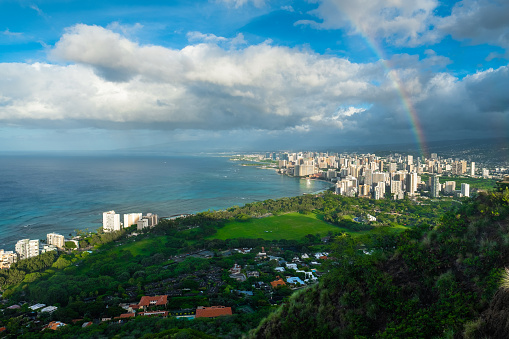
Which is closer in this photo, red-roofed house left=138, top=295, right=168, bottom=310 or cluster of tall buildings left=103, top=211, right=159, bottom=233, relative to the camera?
red-roofed house left=138, top=295, right=168, bottom=310

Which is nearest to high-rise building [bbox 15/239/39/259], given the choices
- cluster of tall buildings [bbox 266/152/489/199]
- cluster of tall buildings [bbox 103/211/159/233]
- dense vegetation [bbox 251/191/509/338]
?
cluster of tall buildings [bbox 103/211/159/233]

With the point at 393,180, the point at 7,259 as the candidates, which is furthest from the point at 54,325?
the point at 393,180

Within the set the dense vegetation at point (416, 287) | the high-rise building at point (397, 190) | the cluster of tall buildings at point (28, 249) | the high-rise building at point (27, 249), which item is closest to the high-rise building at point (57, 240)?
the cluster of tall buildings at point (28, 249)

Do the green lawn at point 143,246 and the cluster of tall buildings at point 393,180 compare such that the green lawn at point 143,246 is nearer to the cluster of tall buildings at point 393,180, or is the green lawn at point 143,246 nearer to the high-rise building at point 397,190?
the cluster of tall buildings at point 393,180

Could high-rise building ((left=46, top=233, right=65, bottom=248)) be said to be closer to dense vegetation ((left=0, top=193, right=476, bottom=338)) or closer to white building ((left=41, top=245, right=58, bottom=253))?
white building ((left=41, top=245, right=58, bottom=253))

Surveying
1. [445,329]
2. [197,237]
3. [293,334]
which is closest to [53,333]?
[293,334]

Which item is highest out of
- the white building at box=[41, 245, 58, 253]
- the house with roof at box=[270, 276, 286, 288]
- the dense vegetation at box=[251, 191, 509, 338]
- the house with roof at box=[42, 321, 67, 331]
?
the dense vegetation at box=[251, 191, 509, 338]

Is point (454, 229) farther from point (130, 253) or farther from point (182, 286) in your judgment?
point (130, 253)
